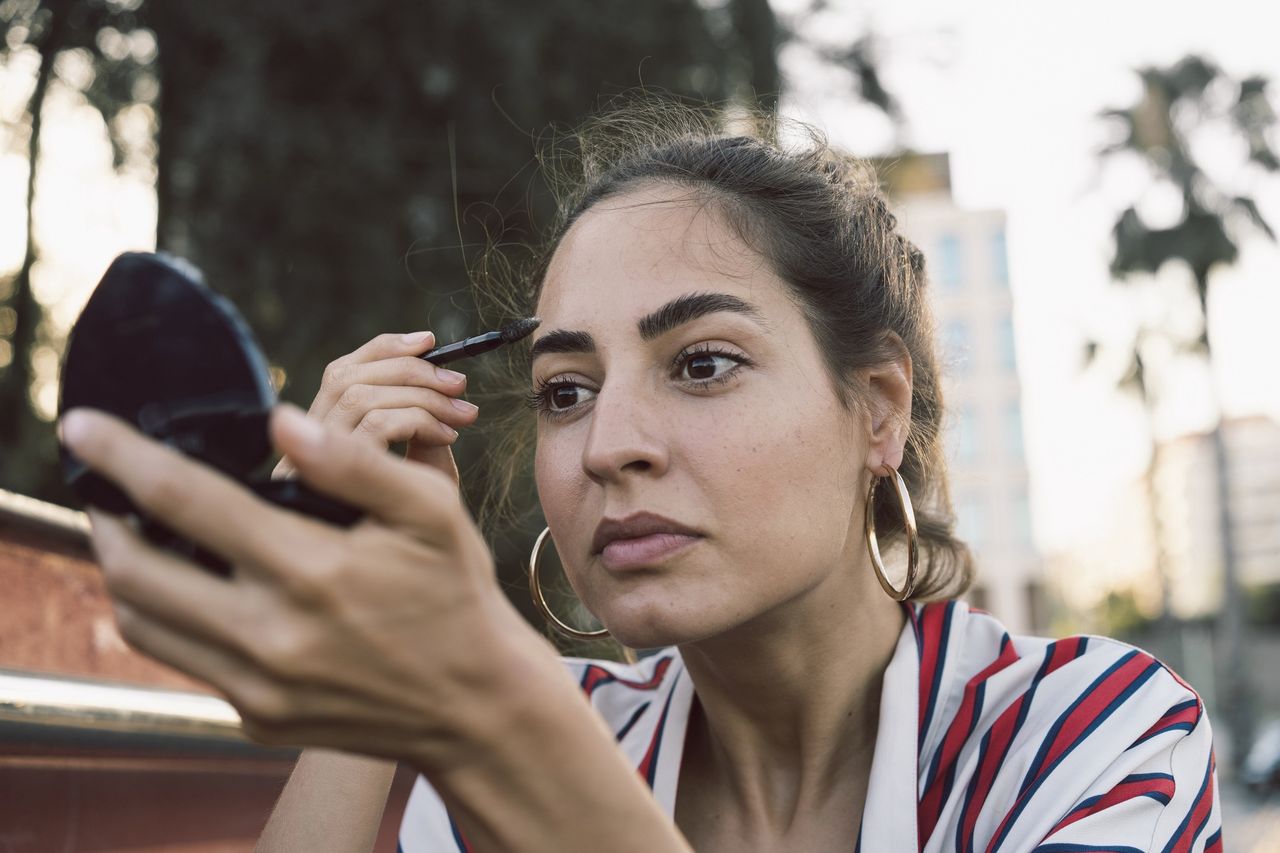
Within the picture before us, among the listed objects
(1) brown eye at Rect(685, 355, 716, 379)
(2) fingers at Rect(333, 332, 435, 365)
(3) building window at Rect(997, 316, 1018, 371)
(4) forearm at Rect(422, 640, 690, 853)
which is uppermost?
(2) fingers at Rect(333, 332, 435, 365)

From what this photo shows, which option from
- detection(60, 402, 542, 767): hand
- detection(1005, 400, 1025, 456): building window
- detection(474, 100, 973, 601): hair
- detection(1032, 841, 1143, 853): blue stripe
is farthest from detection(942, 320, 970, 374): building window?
Result: detection(1005, 400, 1025, 456): building window

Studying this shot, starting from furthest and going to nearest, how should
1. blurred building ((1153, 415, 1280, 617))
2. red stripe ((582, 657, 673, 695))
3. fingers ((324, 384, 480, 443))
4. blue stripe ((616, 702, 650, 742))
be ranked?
blurred building ((1153, 415, 1280, 617))
red stripe ((582, 657, 673, 695))
blue stripe ((616, 702, 650, 742))
fingers ((324, 384, 480, 443))

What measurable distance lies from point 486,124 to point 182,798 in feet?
19.3

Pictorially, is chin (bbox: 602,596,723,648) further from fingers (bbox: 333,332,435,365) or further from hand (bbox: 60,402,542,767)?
hand (bbox: 60,402,542,767)

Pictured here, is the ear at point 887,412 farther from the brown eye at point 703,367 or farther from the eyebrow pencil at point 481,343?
the eyebrow pencil at point 481,343

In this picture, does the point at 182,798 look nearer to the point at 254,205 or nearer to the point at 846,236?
the point at 846,236

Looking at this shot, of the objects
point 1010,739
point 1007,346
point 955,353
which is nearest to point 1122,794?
point 1010,739

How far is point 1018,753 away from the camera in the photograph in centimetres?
171

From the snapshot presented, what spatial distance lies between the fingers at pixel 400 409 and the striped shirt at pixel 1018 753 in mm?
692

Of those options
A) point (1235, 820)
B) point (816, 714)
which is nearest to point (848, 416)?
point (816, 714)

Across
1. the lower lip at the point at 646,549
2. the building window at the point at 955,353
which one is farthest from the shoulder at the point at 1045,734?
the building window at the point at 955,353

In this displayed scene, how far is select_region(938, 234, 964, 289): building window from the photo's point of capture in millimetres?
47906

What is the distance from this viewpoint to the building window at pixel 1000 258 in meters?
47.3

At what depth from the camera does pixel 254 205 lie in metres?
7.25
